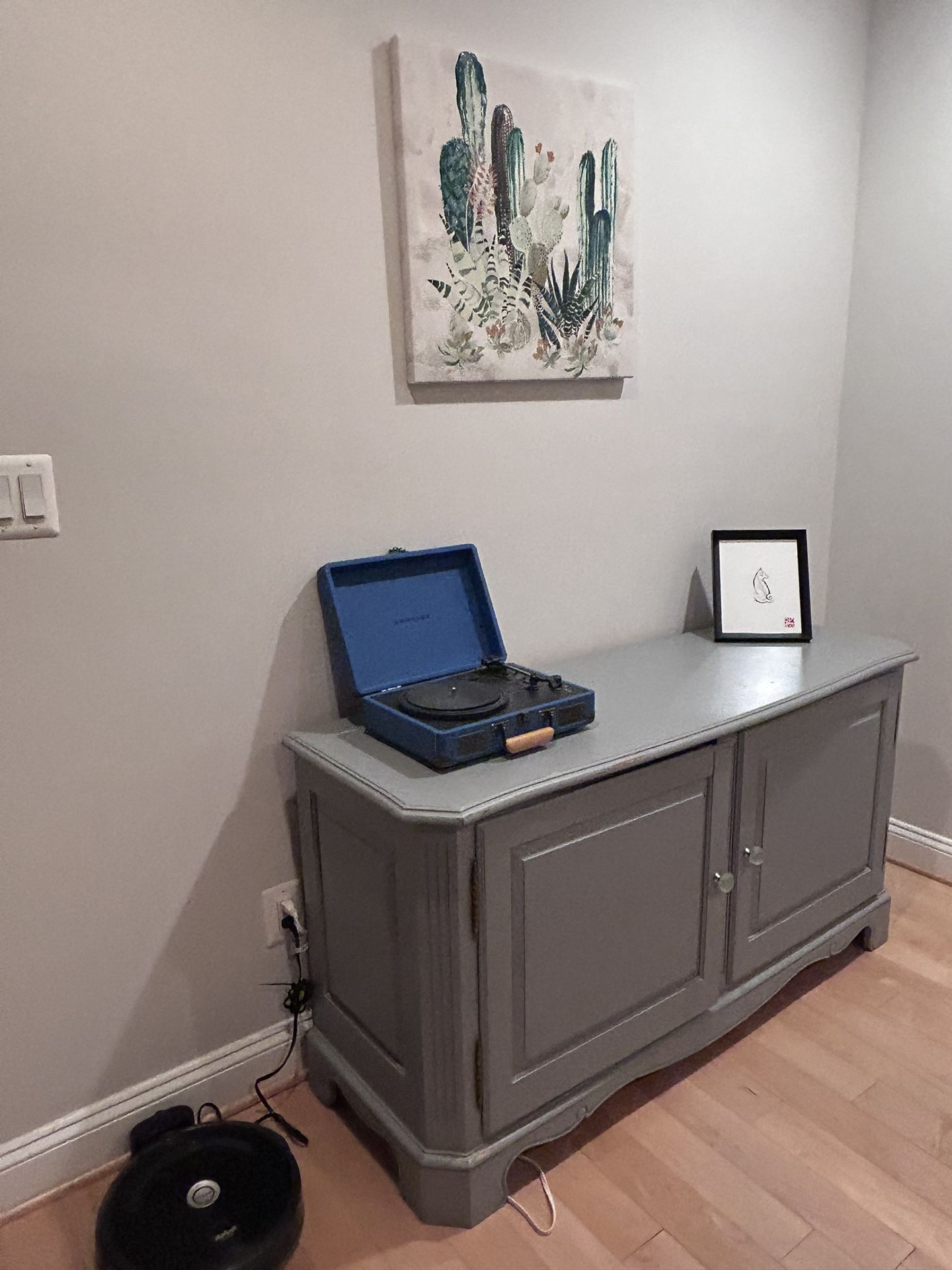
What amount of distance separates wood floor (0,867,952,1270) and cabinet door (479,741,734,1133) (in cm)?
17

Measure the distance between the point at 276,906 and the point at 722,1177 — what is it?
93 centimetres

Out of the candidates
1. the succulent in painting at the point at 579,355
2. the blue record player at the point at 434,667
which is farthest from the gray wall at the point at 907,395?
the blue record player at the point at 434,667

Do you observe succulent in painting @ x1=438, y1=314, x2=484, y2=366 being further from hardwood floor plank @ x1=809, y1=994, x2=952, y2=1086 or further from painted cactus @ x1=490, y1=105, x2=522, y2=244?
hardwood floor plank @ x1=809, y1=994, x2=952, y2=1086

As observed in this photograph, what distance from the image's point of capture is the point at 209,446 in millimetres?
1550

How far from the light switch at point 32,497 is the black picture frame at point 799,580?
148 centimetres

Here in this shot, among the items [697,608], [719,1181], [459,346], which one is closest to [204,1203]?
[719,1181]

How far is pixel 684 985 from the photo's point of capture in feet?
5.78

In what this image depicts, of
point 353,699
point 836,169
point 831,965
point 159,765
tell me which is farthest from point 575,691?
point 836,169

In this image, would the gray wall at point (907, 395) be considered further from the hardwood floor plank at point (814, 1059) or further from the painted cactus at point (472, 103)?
the painted cactus at point (472, 103)

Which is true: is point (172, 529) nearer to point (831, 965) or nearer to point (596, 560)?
point (596, 560)

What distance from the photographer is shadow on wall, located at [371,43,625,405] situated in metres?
1.61

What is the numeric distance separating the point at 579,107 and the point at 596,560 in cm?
91

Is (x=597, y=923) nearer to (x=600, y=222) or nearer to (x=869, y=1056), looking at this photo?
(x=869, y=1056)

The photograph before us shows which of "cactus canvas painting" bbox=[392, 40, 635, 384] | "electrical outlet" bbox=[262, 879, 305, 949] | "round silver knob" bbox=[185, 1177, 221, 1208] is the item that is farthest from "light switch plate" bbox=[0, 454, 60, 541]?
"round silver knob" bbox=[185, 1177, 221, 1208]
